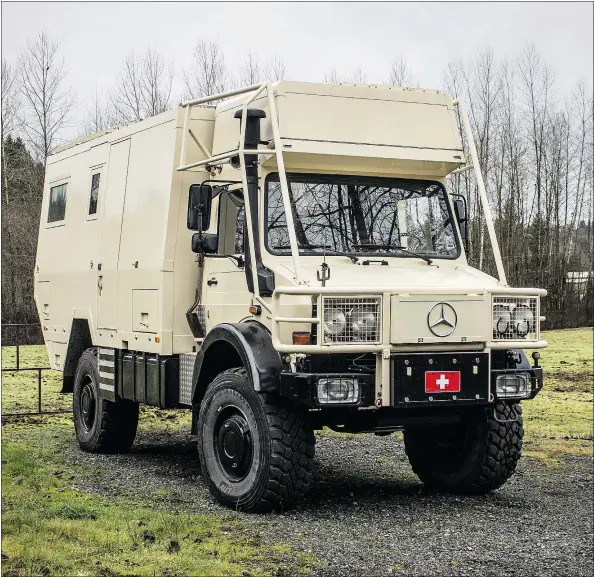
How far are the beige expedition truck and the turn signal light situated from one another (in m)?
0.02

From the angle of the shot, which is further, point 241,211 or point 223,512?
point 241,211

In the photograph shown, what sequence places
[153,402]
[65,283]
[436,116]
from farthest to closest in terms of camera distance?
[65,283] < [153,402] < [436,116]

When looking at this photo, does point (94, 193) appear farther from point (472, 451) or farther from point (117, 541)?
point (117, 541)

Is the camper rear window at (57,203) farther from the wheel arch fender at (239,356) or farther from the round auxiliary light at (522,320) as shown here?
the round auxiliary light at (522,320)

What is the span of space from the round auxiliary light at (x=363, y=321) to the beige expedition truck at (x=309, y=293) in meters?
0.02

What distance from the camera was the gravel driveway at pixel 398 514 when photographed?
714 cm

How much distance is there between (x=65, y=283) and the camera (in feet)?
43.0

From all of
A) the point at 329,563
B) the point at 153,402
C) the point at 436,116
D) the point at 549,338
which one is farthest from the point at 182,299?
the point at 549,338

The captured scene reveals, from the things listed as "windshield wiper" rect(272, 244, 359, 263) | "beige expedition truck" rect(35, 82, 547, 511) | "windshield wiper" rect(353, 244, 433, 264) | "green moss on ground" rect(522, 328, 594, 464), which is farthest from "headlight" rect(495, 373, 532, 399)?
"green moss on ground" rect(522, 328, 594, 464)

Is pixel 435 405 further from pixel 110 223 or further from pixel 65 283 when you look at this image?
pixel 65 283

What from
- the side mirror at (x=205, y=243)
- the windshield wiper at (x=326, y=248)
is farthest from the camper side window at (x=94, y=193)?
the windshield wiper at (x=326, y=248)

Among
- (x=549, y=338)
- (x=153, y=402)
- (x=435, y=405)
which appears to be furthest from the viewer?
(x=549, y=338)

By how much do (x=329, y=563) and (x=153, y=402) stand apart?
415 centimetres

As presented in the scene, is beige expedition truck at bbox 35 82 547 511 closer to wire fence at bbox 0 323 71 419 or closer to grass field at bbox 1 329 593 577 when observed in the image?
grass field at bbox 1 329 593 577
